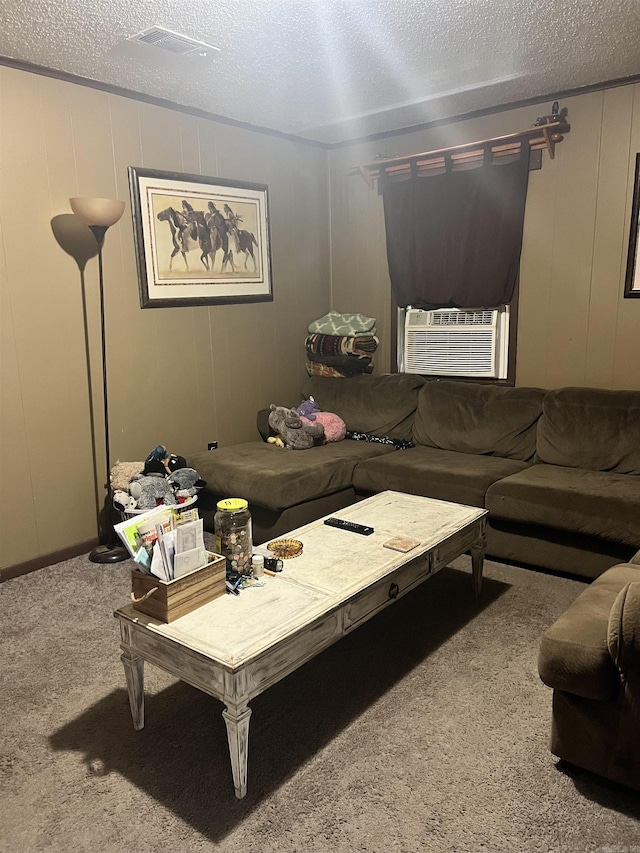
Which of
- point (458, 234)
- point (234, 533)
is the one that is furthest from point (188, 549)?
point (458, 234)

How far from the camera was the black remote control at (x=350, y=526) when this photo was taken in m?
2.64

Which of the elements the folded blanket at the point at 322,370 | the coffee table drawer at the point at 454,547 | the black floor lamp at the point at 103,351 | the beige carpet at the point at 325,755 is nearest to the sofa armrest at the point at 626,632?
the beige carpet at the point at 325,755

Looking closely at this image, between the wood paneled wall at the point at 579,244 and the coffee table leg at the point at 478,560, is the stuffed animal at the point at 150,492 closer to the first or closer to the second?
the coffee table leg at the point at 478,560

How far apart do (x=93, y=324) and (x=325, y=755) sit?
8.58 ft

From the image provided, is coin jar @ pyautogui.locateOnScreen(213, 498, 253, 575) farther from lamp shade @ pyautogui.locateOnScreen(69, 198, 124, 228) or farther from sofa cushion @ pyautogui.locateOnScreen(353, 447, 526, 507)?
lamp shade @ pyautogui.locateOnScreen(69, 198, 124, 228)

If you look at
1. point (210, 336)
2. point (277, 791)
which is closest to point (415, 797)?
point (277, 791)

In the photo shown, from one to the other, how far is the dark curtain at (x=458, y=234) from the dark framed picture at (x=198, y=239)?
0.95 metres

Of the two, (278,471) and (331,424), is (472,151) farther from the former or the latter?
(278,471)

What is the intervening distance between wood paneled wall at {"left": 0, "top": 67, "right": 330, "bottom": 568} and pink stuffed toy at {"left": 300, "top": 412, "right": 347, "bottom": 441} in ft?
1.73

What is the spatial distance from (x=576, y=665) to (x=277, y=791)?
36.2 inches

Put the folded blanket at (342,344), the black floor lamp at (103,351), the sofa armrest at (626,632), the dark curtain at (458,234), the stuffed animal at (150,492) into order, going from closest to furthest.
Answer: the sofa armrest at (626,632) → the black floor lamp at (103,351) → the stuffed animal at (150,492) → the dark curtain at (458,234) → the folded blanket at (342,344)

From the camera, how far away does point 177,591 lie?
1.93m

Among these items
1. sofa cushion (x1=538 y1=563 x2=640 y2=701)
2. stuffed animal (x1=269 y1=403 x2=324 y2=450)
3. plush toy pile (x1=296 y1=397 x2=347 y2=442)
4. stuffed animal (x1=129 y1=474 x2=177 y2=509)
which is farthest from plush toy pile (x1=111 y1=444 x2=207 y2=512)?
sofa cushion (x1=538 y1=563 x2=640 y2=701)

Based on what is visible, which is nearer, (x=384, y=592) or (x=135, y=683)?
(x=135, y=683)
